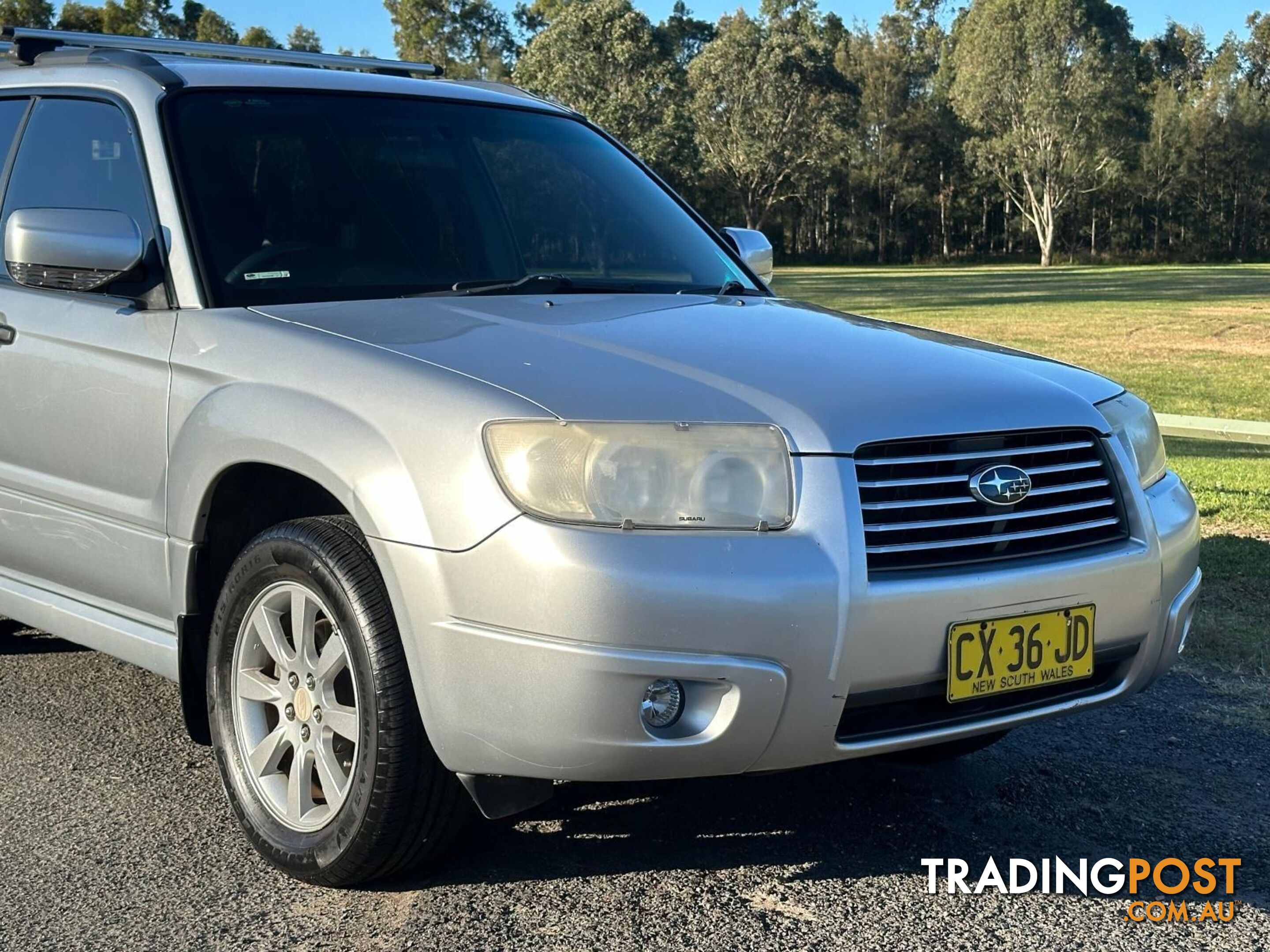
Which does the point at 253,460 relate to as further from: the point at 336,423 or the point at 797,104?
the point at 797,104

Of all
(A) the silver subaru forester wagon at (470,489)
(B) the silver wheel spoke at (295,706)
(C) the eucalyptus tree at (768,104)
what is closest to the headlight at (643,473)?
(A) the silver subaru forester wagon at (470,489)

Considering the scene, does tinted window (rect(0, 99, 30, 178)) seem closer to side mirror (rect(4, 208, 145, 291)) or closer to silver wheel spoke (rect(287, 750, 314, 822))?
side mirror (rect(4, 208, 145, 291))

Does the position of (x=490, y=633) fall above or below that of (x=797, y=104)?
below

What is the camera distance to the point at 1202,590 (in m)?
5.98

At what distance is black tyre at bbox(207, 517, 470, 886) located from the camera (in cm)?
293

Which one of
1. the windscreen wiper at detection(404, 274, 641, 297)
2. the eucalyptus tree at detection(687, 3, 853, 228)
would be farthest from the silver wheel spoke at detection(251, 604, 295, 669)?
the eucalyptus tree at detection(687, 3, 853, 228)

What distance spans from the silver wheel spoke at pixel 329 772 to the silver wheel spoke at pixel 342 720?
4cm

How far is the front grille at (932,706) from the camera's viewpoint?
2.94m

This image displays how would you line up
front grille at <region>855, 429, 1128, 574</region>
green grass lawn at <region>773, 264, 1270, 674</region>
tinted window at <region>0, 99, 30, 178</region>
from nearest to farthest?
front grille at <region>855, 429, 1128, 574</region>, tinted window at <region>0, 99, 30, 178</region>, green grass lawn at <region>773, 264, 1270, 674</region>

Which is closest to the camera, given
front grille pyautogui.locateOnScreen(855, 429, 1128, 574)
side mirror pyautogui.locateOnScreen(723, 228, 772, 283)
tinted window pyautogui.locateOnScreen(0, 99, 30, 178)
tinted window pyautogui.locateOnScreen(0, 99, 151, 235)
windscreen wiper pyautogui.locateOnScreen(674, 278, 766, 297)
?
front grille pyautogui.locateOnScreen(855, 429, 1128, 574)

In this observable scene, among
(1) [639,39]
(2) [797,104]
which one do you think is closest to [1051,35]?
(2) [797,104]

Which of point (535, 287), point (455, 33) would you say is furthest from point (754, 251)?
point (455, 33)

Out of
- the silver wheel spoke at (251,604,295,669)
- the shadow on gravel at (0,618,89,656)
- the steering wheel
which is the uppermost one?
the steering wheel

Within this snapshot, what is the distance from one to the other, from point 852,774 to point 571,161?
6.85 ft
